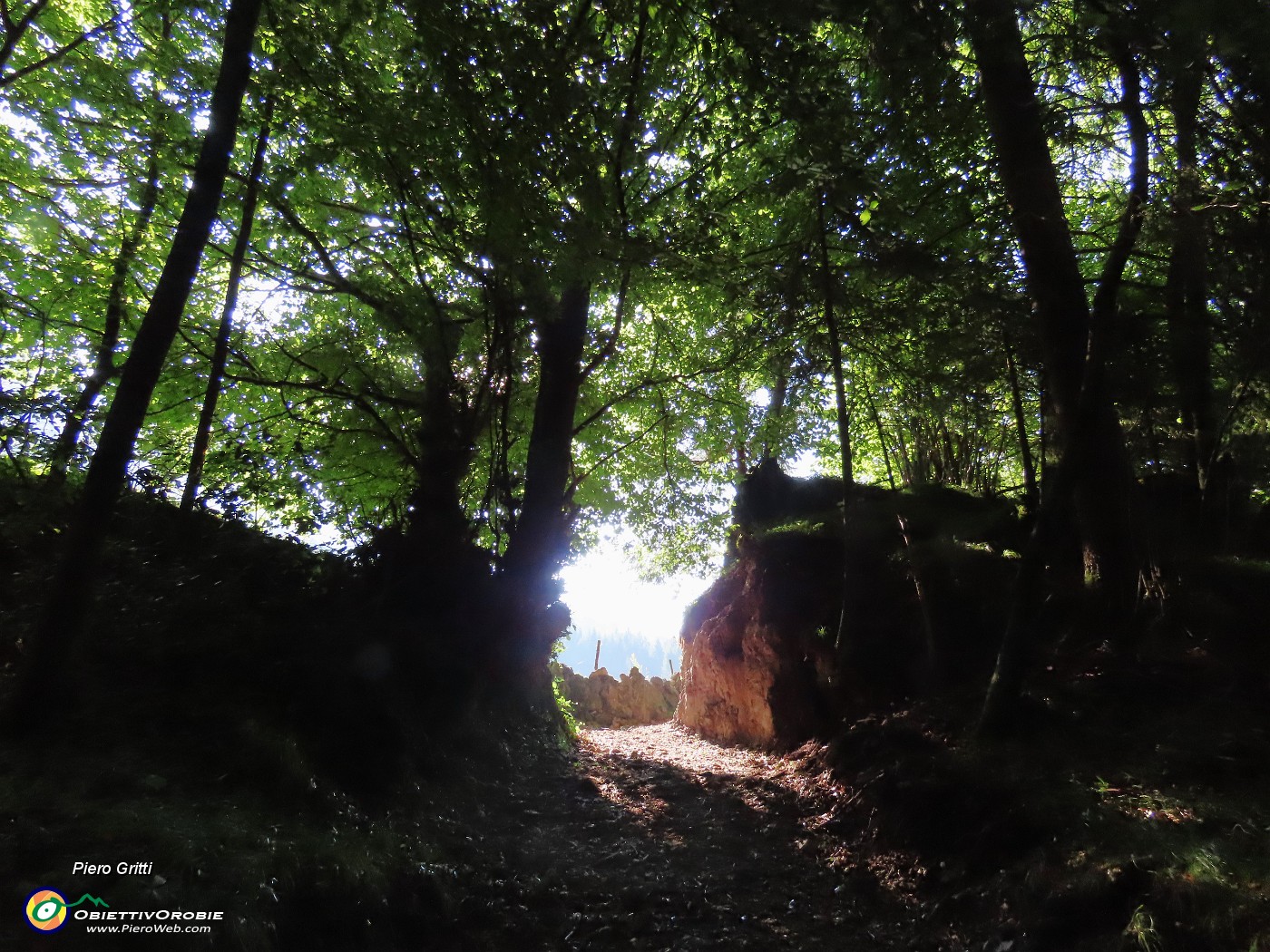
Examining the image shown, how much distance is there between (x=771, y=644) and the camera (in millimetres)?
10250

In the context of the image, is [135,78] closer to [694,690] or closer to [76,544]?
[76,544]

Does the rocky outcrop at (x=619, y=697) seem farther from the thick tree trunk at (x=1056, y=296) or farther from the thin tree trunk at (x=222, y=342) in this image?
the thick tree trunk at (x=1056, y=296)

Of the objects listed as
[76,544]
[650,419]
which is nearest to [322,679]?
[76,544]

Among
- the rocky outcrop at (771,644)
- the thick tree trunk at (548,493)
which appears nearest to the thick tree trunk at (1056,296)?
the rocky outcrop at (771,644)

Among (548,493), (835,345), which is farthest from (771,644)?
(835,345)

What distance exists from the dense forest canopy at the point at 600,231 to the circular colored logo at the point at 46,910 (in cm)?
348

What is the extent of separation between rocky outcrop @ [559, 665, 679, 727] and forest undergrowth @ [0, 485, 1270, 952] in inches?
798

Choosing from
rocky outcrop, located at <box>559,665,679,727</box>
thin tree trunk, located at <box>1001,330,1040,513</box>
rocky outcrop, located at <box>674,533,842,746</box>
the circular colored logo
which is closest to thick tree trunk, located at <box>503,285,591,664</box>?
rocky outcrop, located at <box>674,533,842,746</box>

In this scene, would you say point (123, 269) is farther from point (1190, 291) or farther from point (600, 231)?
point (1190, 291)

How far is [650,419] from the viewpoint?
47.0 ft

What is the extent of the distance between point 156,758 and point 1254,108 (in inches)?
375

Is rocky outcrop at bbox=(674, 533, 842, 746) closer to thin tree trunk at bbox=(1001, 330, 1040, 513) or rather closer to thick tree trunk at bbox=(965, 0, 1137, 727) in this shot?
thin tree trunk at bbox=(1001, 330, 1040, 513)

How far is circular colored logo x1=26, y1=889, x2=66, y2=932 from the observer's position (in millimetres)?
2637

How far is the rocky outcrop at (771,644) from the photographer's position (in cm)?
933
